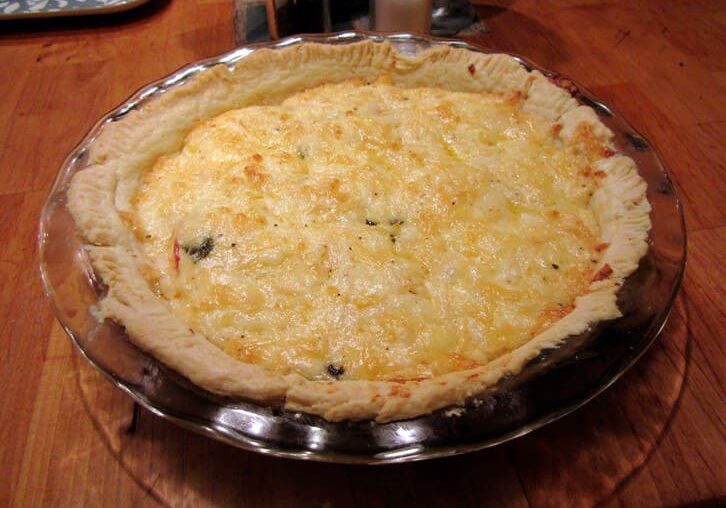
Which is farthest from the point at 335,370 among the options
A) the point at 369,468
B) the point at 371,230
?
the point at 371,230

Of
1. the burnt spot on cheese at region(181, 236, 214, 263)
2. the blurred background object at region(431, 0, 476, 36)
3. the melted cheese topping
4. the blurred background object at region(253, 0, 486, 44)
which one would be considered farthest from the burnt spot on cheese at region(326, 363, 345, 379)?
the blurred background object at region(431, 0, 476, 36)

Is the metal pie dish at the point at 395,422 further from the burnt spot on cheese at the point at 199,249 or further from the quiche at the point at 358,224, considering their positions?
the burnt spot on cheese at the point at 199,249

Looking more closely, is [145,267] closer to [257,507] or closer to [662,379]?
[257,507]

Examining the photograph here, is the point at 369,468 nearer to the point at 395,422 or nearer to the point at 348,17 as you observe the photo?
the point at 395,422

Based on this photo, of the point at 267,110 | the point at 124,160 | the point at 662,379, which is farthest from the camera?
the point at 267,110

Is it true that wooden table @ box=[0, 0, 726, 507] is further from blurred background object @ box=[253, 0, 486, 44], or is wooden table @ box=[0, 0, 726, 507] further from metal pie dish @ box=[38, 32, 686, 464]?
blurred background object @ box=[253, 0, 486, 44]

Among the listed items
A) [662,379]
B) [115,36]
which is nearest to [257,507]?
[662,379]

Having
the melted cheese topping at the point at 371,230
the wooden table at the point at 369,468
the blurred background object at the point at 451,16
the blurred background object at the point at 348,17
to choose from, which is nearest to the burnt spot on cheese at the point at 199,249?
the melted cheese topping at the point at 371,230
